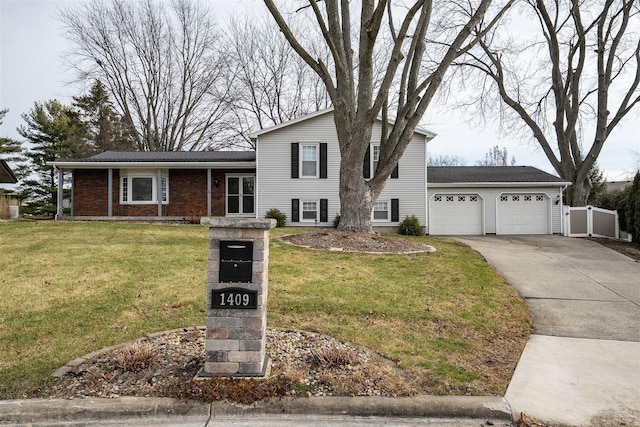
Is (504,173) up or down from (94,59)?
down

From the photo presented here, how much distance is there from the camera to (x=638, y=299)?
6797mm

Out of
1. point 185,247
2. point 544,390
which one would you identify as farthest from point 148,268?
point 544,390

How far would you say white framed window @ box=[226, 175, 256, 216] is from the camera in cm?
1811

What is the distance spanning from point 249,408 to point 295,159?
48.2 ft

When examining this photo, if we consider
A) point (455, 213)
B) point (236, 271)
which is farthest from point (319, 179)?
point (236, 271)

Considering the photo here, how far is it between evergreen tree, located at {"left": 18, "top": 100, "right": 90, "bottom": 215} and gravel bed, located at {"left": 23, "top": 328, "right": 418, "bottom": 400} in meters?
31.5

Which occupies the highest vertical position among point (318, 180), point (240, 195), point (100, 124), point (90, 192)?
point (100, 124)

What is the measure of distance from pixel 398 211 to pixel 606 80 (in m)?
11.6

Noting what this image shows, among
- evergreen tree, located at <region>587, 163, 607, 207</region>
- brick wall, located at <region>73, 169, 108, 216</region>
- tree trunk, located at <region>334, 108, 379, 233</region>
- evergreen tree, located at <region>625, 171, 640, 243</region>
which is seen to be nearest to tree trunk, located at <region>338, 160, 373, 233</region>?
tree trunk, located at <region>334, 108, 379, 233</region>

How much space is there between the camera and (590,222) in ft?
54.7

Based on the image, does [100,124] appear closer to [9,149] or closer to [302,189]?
[9,149]

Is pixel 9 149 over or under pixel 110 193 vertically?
over

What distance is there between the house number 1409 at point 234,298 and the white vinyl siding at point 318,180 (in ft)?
45.2

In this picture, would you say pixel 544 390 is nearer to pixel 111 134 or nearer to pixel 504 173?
pixel 504 173
